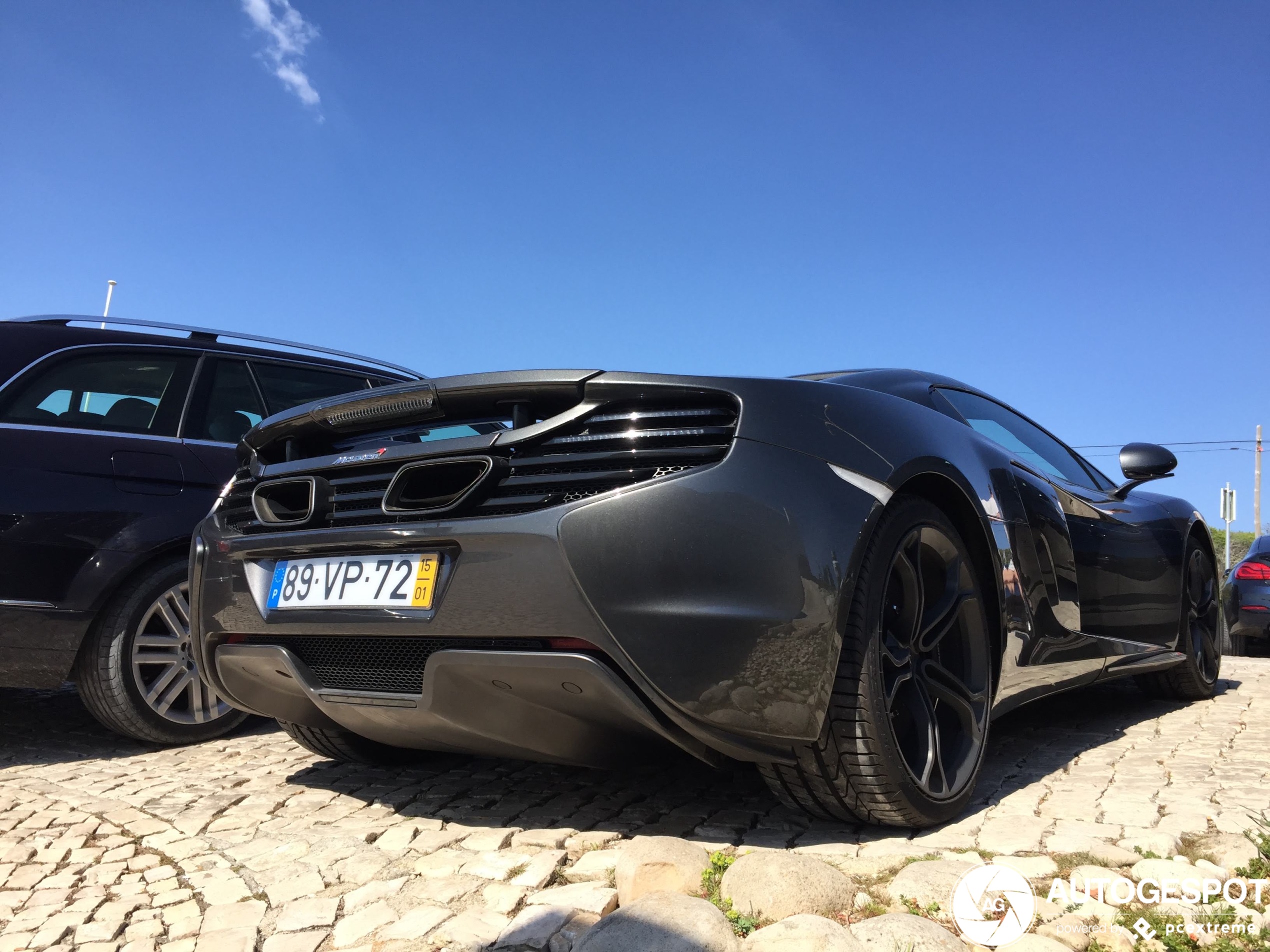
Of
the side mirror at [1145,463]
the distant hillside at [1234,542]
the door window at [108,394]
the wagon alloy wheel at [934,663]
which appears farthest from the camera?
the distant hillside at [1234,542]

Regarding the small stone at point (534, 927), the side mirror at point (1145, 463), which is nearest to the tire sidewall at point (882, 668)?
the small stone at point (534, 927)

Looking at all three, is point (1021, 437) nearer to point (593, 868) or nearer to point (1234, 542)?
point (593, 868)

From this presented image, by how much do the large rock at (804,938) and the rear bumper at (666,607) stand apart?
371 millimetres

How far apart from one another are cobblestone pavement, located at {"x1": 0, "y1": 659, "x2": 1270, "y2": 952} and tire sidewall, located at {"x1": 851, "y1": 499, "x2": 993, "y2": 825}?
8 cm

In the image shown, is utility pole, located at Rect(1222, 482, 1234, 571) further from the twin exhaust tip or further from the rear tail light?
A: the twin exhaust tip

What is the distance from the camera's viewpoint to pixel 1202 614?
15.4ft

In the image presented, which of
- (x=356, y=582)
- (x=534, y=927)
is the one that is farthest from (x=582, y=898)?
(x=356, y=582)

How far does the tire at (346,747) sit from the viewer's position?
10.6 ft

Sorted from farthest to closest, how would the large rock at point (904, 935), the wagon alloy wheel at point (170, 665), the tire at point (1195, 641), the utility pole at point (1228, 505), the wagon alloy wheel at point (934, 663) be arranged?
1. the utility pole at point (1228, 505)
2. the tire at point (1195, 641)
3. the wagon alloy wheel at point (170, 665)
4. the wagon alloy wheel at point (934, 663)
5. the large rock at point (904, 935)

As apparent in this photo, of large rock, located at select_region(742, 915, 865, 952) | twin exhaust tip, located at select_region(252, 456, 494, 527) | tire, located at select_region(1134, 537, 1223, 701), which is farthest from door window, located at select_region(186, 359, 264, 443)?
tire, located at select_region(1134, 537, 1223, 701)

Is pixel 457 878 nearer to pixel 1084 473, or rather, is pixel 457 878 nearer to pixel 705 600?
pixel 705 600

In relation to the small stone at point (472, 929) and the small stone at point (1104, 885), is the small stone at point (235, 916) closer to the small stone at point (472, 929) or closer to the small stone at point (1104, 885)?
the small stone at point (472, 929)

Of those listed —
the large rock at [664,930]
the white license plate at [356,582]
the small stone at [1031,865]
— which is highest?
the white license plate at [356,582]

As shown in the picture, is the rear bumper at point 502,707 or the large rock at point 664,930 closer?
the large rock at point 664,930
